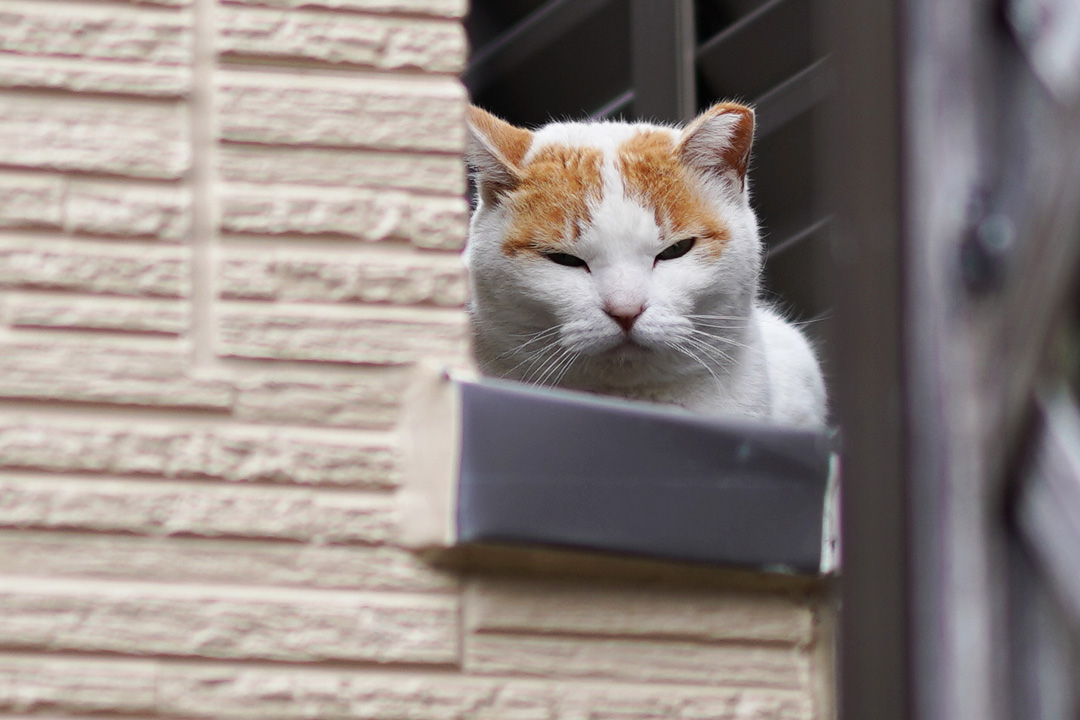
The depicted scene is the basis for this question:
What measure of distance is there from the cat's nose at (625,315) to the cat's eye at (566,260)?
0.61 feet

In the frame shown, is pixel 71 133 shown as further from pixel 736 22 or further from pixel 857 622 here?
pixel 736 22

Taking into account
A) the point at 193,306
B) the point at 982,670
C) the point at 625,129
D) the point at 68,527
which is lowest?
the point at 982,670

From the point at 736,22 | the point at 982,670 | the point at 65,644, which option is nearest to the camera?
the point at 982,670

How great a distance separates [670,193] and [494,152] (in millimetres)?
356

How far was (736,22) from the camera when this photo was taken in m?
3.55

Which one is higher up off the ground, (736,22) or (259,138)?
(736,22)

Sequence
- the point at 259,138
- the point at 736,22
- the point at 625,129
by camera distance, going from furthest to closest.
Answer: the point at 736,22, the point at 625,129, the point at 259,138

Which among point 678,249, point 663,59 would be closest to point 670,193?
point 678,249

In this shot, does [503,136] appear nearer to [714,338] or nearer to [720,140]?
[720,140]

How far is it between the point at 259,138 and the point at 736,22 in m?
A: 2.18

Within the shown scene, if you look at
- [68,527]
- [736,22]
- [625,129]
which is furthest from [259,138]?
[736,22]

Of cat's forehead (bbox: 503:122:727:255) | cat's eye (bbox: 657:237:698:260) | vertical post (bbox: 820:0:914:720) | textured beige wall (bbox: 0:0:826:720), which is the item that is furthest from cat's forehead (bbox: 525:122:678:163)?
vertical post (bbox: 820:0:914:720)

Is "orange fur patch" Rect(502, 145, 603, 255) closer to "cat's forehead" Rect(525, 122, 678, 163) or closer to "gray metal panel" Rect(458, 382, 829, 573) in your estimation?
"cat's forehead" Rect(525, 122, 678, 163)

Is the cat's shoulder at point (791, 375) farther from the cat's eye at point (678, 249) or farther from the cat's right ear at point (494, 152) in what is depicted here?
the cat's right ear at point (494, 152)
